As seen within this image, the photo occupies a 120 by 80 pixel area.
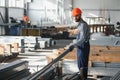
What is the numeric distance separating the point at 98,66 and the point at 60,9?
1955 cm

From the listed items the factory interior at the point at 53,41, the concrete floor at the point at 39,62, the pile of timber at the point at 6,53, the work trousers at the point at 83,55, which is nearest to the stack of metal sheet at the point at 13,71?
the factory interior at the point at 53,41

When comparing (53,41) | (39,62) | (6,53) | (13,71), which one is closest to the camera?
(13,71)

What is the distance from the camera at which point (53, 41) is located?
15.2m

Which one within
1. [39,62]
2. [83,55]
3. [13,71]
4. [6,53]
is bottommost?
[39,62]

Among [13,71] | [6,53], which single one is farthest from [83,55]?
[6,53]

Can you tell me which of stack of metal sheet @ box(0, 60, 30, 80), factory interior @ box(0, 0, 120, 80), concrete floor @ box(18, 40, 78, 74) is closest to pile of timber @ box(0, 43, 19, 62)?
factory interior @ box(0, 0, 120, 80)

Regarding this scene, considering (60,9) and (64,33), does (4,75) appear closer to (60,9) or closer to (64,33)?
(64,33)

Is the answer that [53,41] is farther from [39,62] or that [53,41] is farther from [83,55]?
[83,55]

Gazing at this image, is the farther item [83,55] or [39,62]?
[39,62]

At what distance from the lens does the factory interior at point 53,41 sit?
5.89 meters

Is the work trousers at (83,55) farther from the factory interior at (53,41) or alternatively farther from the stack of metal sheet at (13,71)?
the stack of metal sheet at (13,71)

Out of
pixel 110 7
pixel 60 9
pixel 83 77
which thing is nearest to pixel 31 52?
pixel 83 77

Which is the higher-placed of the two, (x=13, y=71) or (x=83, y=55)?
(x=83, y=55)

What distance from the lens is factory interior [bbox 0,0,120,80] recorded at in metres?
5.89
